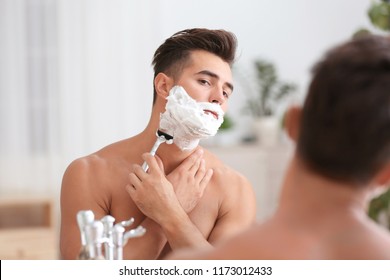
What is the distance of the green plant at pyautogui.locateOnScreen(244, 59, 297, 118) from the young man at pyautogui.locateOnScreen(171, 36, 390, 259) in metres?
2.78

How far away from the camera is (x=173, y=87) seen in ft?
3.46

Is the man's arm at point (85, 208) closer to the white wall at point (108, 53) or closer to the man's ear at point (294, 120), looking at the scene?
the white wall at point (108, 53)

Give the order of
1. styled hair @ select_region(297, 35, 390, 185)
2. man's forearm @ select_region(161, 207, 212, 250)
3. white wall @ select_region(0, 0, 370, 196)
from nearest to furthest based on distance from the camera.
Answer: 1. styled hair @ select_region(297, 35, 390, 185)
2. man's forearm @ select_region(161, 207, 212, 250)
3. white wall @ select_region(0, 0, 370, 196)

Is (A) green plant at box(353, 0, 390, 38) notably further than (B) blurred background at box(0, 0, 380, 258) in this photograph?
Yes

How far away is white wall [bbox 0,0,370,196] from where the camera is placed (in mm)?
1356

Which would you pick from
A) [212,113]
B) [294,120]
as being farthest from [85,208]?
[294,120]

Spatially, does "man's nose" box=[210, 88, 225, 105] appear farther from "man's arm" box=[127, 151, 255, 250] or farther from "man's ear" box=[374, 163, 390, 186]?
"man's ear" box=[374, 163, 390, 186]

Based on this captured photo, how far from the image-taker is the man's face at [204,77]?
3.44 feet

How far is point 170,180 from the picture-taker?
3.42 ft

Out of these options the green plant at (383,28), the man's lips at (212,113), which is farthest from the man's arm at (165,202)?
the green plant at (383,28)

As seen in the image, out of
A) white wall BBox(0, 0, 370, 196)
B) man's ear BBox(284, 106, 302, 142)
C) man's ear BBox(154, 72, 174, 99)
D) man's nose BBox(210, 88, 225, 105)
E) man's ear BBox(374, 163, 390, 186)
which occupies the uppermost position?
white wall BBox(0, 0, 370, 196)

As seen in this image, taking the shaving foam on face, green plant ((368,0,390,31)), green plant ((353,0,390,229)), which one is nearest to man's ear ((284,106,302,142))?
the shaving foam on face
